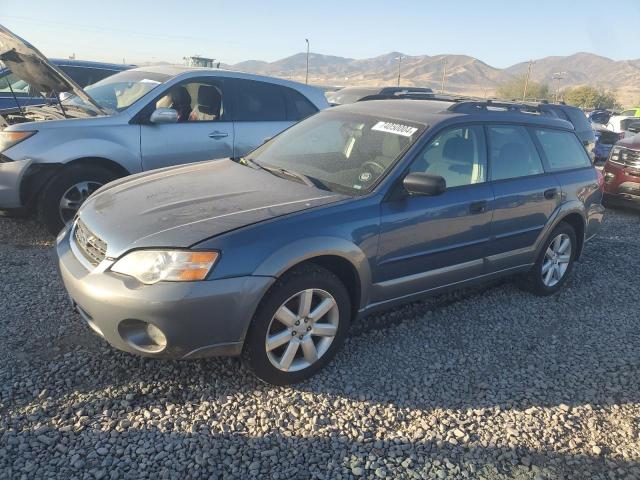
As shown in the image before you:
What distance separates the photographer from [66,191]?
4.92 metres

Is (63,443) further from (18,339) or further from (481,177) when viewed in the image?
(481,177)

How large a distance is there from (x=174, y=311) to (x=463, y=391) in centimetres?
181

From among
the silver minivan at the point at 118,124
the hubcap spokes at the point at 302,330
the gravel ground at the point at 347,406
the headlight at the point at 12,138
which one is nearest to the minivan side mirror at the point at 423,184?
the hubcap spokes at the point at 302,330

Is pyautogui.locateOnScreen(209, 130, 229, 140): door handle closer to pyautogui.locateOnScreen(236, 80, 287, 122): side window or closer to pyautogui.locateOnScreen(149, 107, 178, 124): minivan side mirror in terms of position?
pyautogui.locateOnScreen(236, 80, 287, 122): side window

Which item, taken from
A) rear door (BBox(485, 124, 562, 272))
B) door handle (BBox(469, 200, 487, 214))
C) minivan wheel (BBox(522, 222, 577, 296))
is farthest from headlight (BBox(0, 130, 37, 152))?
minivan wheel (BBox(522, 222, 577, 296))

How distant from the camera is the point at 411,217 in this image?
3400 millimetres

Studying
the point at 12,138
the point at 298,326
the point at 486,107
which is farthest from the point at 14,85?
the point at 298,326

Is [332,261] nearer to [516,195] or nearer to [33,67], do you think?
[516,195]

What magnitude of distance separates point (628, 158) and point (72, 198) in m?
8.01

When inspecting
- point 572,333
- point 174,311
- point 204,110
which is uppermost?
point 204,110

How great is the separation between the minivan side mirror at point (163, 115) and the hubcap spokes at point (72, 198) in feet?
2.78

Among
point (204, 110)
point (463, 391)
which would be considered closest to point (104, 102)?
point (204, 110)

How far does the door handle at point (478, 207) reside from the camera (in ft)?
12.3

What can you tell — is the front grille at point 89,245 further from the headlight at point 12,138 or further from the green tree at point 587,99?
the green tree at point 587,99
